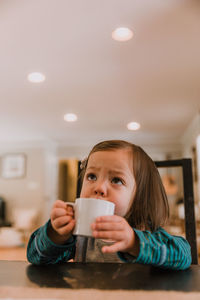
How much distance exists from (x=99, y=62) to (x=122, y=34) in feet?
1.86

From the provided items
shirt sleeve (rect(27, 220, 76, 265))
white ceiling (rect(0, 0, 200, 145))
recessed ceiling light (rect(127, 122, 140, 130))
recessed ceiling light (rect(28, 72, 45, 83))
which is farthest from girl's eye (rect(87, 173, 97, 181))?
recessed ceiling light (rect(127, 122, 140, 130))

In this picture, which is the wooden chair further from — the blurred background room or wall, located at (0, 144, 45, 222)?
wall, located at (0, 144, 45, 222)

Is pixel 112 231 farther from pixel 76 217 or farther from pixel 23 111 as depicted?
pixel 23 111

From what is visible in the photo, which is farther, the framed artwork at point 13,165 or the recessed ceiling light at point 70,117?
the framed artwork at point 13,165

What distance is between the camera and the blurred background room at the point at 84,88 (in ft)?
6.85

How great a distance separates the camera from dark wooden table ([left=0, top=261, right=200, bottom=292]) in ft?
1.43

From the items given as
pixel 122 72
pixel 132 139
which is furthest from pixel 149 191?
pixel 132 139

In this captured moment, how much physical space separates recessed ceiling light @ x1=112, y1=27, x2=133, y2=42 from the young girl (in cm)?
167

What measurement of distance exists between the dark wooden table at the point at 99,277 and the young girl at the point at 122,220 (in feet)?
0.12

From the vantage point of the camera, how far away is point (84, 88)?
3535 mm

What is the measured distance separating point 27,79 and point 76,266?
2.96 meters

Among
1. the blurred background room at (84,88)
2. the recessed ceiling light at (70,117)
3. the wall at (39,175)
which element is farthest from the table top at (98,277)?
the wall at (39,175)

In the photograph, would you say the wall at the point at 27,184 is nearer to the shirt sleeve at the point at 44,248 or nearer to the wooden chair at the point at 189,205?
the wooden chair at the point at 189,205

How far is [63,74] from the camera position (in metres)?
3.11
